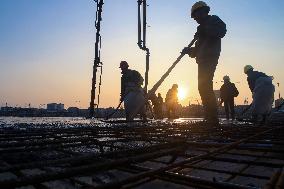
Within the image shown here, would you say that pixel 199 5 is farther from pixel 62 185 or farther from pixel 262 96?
pixel 62 185

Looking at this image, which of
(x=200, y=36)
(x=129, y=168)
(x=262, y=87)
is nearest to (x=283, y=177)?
(x=129, y=168)

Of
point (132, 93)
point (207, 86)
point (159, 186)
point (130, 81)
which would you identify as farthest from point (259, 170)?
point (130, 81)

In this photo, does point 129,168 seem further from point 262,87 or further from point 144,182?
point 262,87

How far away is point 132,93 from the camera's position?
935 centimetres

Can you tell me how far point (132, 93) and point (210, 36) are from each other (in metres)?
3.35

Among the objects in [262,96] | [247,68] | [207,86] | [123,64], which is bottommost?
[262,96]

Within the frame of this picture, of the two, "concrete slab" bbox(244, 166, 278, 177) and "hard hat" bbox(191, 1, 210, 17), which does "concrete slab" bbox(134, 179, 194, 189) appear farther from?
"hard hat" bbox(191, 1, 210, 17)

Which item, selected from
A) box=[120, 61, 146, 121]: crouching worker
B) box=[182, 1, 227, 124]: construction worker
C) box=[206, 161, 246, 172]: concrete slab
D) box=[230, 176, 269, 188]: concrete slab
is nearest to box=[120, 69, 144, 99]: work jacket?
box=[120, 61, 146, 121]: crouching worker

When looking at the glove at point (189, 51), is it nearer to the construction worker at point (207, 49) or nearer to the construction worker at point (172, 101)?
the construction worker at point (207, 49)

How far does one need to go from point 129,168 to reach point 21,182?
37.5 inches

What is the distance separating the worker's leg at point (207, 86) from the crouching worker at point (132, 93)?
8.97ft

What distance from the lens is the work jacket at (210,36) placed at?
6.73 metres

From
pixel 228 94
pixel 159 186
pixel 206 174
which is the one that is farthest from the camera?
pixel 228 94

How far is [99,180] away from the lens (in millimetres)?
1872
